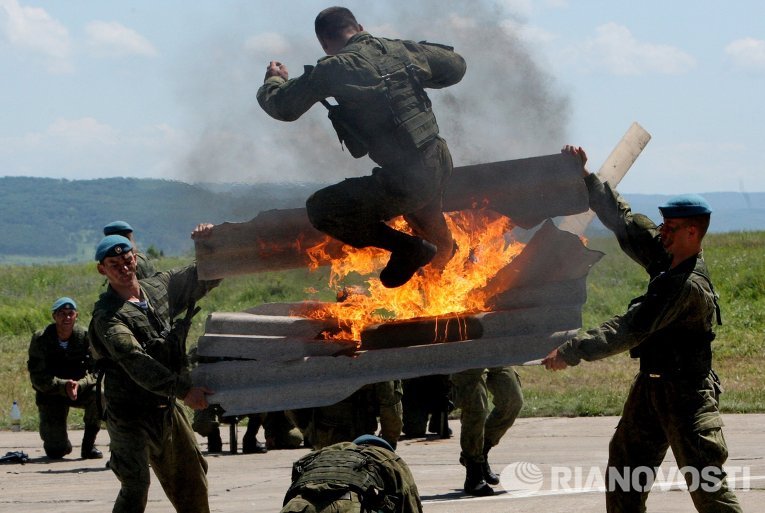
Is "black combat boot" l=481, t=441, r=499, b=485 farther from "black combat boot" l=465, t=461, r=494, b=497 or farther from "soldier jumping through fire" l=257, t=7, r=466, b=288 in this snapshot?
"soldier jumping through fire" l=257, t=7, r=466, b=288

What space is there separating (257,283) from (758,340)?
837 cm

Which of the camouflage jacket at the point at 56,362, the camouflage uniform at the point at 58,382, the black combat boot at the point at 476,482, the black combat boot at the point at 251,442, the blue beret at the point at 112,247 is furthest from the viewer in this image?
the camouflage jacket at the point at 56,362

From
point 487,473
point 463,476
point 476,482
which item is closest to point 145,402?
point 476,482

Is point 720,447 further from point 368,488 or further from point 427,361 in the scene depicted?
point 368,488

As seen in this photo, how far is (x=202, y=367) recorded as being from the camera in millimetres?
6902

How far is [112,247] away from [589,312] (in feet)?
54.5

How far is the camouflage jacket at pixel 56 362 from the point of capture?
13.6 metres

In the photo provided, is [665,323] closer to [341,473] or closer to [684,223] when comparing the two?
[684,223]

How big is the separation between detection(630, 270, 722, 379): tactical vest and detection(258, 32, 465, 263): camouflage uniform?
4.53 ft

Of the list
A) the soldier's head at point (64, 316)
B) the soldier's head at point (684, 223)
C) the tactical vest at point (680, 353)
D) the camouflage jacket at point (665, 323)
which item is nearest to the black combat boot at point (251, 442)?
the soldier's head at point (64, 316)

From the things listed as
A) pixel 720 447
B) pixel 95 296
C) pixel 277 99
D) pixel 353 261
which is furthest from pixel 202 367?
pixel 95 296

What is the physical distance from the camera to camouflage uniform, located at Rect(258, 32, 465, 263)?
627 centimetres

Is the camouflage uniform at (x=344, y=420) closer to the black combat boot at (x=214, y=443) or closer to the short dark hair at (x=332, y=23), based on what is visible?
the short dark hair at (x=332, y=23)

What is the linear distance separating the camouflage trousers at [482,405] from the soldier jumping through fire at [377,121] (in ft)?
10.2
